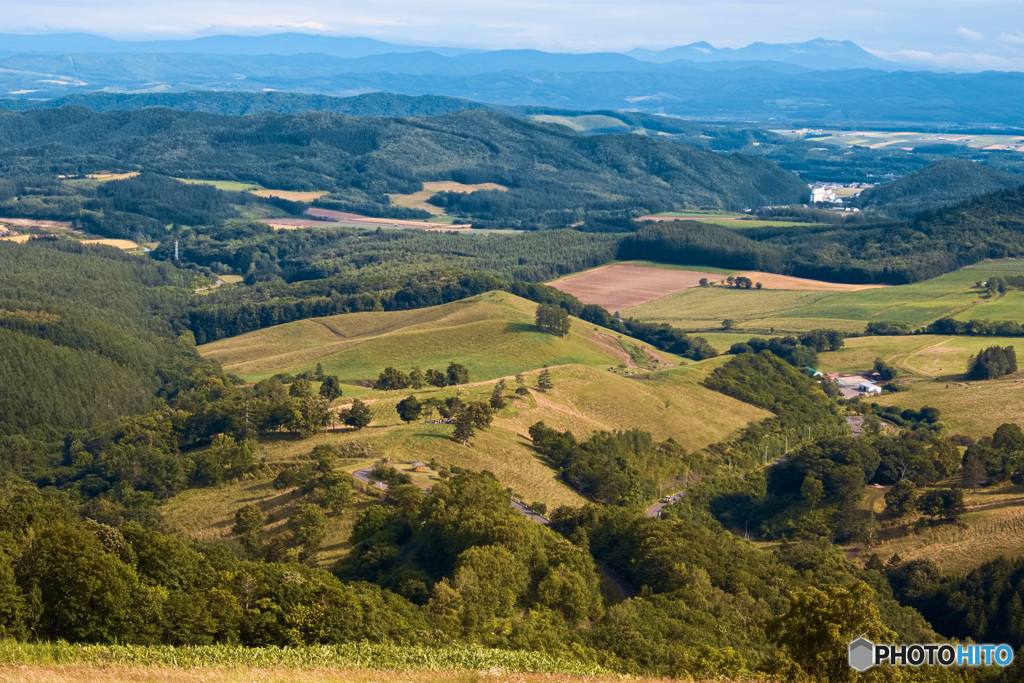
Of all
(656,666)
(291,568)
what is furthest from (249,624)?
(656,666)

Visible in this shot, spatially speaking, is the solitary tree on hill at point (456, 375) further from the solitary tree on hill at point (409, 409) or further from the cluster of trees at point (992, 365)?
the cluster of trees at point (992, 365)

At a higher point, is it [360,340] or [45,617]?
[45,617]

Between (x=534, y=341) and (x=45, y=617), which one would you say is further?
(x=534, y=341)

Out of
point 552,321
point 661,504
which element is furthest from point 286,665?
point 552,321

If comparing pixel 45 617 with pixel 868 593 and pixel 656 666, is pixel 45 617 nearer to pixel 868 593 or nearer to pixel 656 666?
pixel 656 666

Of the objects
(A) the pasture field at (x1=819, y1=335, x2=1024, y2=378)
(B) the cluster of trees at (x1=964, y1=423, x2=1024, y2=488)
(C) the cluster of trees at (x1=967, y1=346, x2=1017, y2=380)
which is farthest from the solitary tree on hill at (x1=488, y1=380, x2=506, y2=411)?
(C) the cluster of trees at (x1=967, y1=346, x2=1017, y2=380)

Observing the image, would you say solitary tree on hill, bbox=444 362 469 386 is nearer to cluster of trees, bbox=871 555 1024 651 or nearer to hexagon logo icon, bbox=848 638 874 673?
cluster of trees, bbox=871 555 1024 651

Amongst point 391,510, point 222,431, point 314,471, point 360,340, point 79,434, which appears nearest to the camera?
point 391,510
